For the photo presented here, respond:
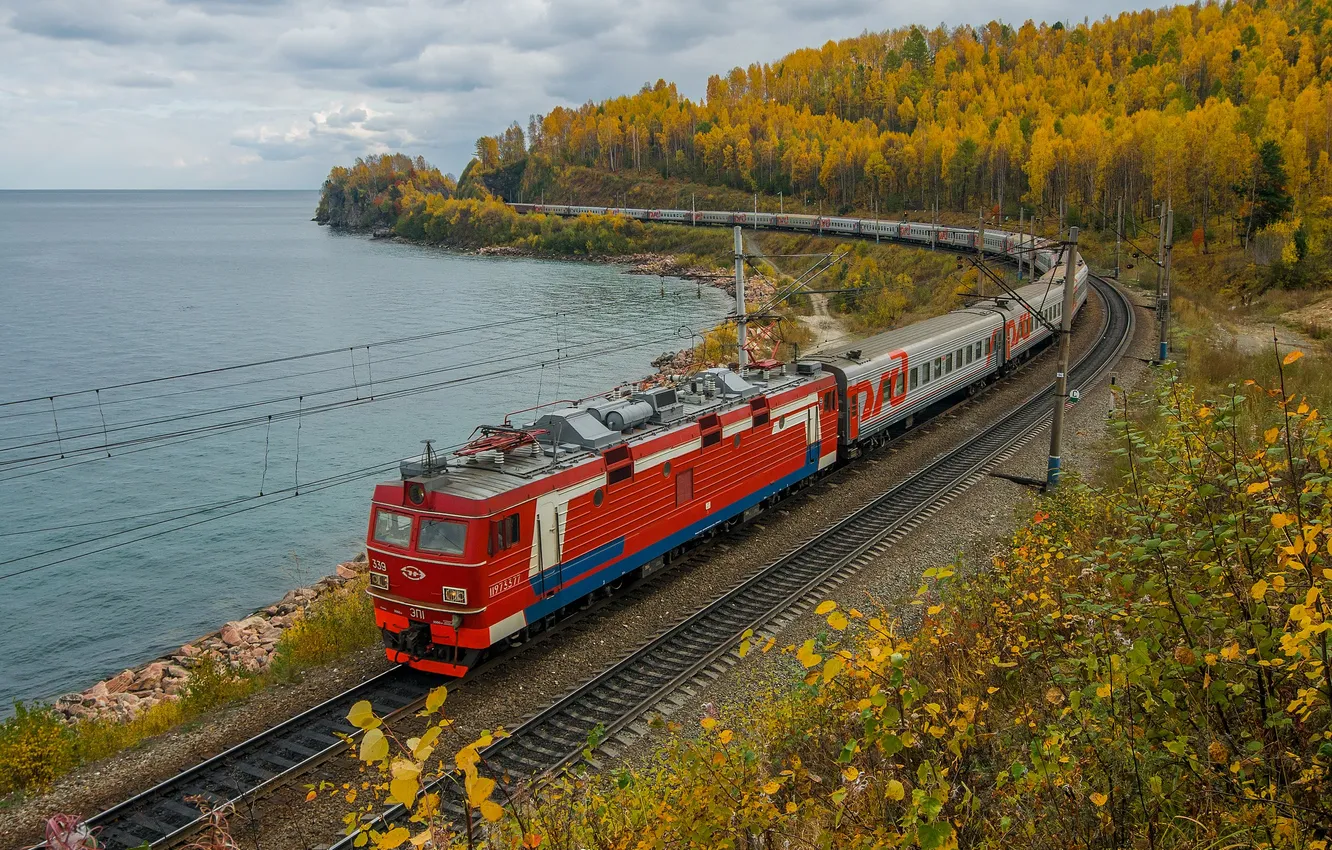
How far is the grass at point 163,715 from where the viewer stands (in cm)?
1205

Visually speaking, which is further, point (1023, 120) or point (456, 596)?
point (1023, 120)

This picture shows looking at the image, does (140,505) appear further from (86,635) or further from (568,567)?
(568,567)

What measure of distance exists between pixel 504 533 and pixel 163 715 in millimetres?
6106

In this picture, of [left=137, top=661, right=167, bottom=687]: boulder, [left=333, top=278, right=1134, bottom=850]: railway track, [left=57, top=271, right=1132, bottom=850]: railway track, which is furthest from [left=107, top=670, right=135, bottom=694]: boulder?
[left=333, top=278, right=1134, bottom=850]: railway track

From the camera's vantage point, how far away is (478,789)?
291cm

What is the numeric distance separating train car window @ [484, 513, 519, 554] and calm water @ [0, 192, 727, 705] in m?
11.5

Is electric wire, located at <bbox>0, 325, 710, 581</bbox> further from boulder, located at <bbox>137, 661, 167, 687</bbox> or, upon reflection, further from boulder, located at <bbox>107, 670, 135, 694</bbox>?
boulder, located at <bbox>107, 670, 135, 694</bbox>

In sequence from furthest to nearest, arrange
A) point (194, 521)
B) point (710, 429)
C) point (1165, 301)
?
1. point (1165, 301)
2. point (194, 521)
3. point (710, 429)

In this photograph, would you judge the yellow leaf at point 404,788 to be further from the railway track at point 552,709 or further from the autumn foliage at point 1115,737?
the railway track at point 552,709

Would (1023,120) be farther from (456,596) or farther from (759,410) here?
(456,596)

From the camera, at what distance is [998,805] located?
6.05 m

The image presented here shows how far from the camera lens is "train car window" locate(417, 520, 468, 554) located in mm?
12977

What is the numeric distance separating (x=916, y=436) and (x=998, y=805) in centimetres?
2148

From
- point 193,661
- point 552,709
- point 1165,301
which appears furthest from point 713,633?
point 1165,301
